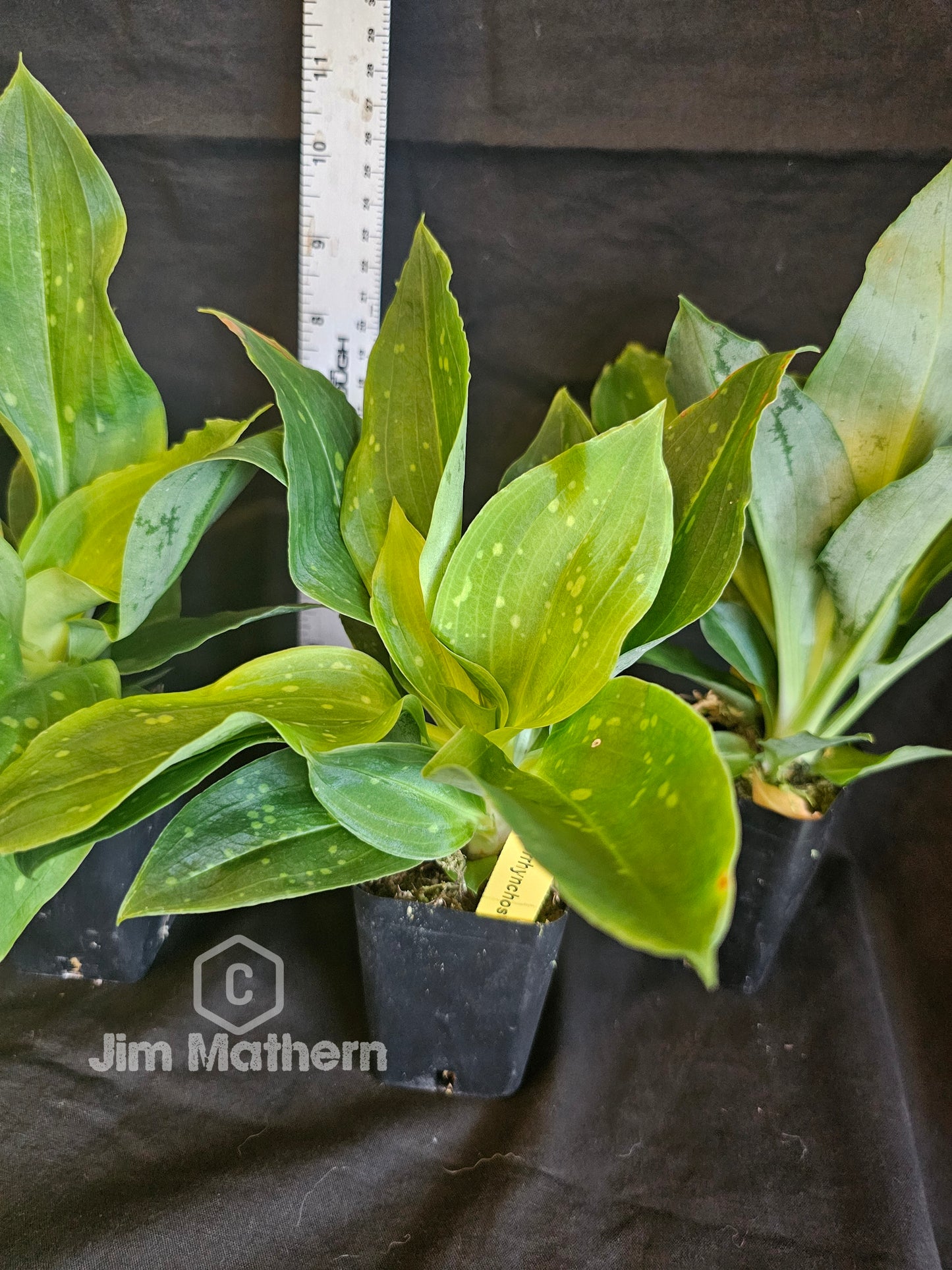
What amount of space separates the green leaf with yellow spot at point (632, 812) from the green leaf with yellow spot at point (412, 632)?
0.08 metres

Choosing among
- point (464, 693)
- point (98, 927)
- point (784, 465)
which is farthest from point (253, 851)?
point (784, 465)

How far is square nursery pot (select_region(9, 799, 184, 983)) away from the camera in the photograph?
30.2 inches

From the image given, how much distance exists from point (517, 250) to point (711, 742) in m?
0.69

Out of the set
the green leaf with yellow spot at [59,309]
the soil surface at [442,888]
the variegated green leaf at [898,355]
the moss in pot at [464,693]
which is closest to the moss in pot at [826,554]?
the variegated green leaf at [898,355]

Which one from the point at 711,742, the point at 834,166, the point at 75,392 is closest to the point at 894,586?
the point at 711,742

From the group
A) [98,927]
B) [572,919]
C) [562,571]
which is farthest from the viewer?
[572,919]

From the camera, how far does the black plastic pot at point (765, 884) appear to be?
0.81 metres

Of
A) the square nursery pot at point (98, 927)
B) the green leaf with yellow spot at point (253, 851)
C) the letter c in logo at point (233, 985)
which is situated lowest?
the letter c in logo at point (233, 985)

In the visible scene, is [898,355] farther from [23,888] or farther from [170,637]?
[23,888]

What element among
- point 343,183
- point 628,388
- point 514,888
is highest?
point 343,183

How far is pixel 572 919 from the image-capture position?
940 millimetres

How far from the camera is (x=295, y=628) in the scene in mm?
1085

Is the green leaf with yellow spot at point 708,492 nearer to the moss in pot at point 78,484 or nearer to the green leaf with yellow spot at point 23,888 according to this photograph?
the moss in pot at point 78,484

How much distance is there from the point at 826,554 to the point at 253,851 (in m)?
0.49
